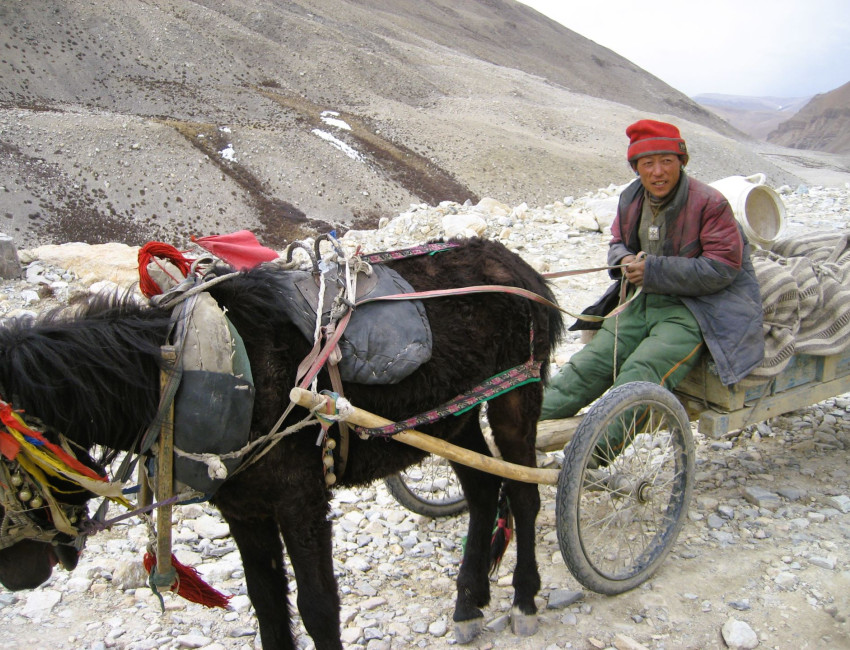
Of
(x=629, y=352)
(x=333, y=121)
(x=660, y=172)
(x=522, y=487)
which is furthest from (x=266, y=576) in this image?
(x=333, y=121)

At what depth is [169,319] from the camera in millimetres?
2211

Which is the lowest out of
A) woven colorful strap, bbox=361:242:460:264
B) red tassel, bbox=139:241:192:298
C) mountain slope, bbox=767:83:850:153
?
red tassel, bbox=139:241:192:298

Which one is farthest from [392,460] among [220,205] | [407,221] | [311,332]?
[220,205]

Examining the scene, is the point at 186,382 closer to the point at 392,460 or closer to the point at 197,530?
the point at 392,460

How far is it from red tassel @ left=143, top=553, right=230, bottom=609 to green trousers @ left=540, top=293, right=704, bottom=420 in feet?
6.00

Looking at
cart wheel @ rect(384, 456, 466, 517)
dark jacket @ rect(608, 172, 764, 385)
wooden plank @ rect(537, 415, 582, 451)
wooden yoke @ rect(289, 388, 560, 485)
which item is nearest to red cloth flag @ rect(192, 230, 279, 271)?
wooden yoke @ rect(289, 388, 560, 485)

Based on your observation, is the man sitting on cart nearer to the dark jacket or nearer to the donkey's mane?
the dark jacket

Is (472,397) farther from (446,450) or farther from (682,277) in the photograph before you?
(682,277)

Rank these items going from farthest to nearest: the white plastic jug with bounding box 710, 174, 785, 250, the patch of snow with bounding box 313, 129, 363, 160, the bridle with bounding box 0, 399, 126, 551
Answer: the patch of snow with bounding box 313, 129, 363, 160 → the white plastic jug with bounding box 710, 174, 785, 250 → the bridle with bounding box 0, 399, 126, 551

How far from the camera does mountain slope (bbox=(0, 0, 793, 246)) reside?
2081 cm

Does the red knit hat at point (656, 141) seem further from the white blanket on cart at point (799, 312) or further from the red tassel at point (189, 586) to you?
the red tassel at point (189, 586)

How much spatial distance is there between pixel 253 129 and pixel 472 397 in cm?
2601

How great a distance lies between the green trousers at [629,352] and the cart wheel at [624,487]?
0.28 m

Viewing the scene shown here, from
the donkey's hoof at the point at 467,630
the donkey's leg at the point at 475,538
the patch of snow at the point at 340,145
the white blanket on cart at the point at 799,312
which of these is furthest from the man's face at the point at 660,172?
the patch of snow at the point at 340,145
